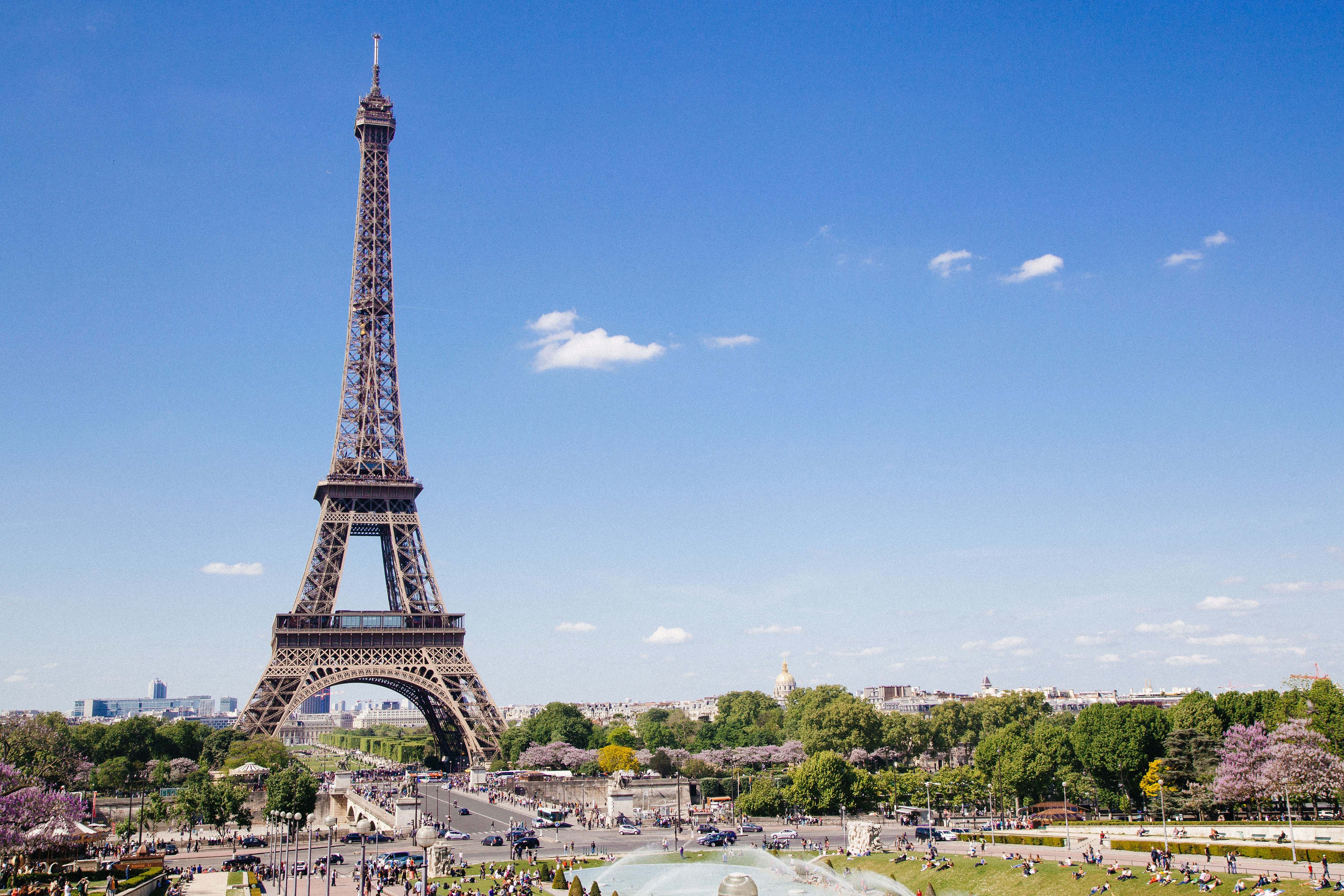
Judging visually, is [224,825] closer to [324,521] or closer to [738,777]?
[324,521]

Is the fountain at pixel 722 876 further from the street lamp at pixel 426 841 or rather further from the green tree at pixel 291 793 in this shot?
the green tree at pixel 291 793

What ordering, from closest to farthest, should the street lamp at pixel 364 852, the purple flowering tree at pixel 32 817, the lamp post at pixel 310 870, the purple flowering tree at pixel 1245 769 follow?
1. the lamp post at pixel 310 870
2. the purple flowering tree at pixel 32 817
3. the street lamp at pixel 364 852
4. the purple flowering tree at pixel 1245 769

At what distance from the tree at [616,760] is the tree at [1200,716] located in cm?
5497

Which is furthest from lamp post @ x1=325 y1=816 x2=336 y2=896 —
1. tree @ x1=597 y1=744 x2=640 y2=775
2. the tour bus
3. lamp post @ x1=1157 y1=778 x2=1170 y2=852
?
tree @ x1=597 y1=744 x2=640 y2=775

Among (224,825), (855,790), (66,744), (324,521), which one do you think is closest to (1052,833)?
(855,790)

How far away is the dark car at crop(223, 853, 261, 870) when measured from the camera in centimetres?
6222

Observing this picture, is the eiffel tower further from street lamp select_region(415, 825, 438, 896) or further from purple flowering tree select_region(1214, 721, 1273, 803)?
purple flowering tree select_region(1214, 721, 1273, 803)

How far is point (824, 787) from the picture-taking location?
80.8m

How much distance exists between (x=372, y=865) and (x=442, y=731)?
50.7 metres

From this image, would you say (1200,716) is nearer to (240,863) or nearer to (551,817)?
(551,817)

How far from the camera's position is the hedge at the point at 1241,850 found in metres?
48.2

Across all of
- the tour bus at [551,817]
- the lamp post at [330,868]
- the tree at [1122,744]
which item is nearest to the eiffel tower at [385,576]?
the tour bus at [551,817]

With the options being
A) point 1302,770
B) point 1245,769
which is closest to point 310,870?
point 1245,769

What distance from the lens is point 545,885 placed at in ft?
175
